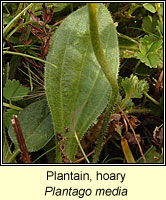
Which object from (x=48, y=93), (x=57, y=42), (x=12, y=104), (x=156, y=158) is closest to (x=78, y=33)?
(x=57, y=42)

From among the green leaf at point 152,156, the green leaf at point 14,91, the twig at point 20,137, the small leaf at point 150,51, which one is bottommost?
the green leaf at point 152,156

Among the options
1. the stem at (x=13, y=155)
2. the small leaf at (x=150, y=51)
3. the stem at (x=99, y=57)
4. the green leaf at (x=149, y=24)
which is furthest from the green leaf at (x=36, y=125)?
the green leaf at (x=149, y=24)

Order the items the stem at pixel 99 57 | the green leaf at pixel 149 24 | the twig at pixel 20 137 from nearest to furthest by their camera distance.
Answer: the stem at pixel 99 57
the twig at pixel 20 137
the green leaf at pixel 149 24

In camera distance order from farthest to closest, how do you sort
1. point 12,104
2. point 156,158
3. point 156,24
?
point 156,24
point 12,104
point 156,158

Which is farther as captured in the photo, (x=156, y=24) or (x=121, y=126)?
(x=156, y=24)

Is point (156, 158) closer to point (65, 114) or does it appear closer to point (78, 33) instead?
point (65, 114)

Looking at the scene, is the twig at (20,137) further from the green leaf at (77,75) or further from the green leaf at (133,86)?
the green leaf at (133,86)

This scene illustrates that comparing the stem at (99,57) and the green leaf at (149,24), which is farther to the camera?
the green leaf at (149,24)
